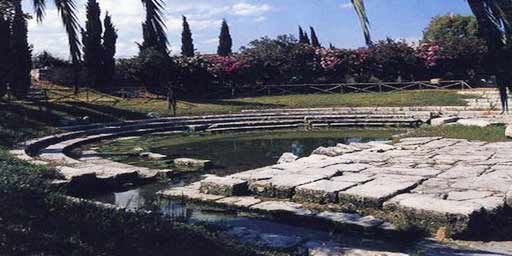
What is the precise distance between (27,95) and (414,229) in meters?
21.7

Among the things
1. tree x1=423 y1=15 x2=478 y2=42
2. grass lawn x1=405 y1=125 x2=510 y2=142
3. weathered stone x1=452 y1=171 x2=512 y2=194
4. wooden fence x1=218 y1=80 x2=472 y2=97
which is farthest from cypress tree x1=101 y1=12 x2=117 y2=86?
tree x1=423 y1=15 x2=478 y2=42

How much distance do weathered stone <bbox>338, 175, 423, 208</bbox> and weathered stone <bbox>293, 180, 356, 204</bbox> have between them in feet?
0.44

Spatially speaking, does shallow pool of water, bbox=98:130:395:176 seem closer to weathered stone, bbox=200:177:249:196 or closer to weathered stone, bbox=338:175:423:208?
weathered stone, bbox=200:177:249:196

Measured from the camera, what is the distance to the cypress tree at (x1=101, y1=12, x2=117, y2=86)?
31.1 m

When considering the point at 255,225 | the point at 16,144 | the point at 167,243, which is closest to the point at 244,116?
the point at 16,144

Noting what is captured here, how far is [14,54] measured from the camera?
22625mm

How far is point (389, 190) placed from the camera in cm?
820

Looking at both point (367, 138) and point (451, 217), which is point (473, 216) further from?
point (367, 138)

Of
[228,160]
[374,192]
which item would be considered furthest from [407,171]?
[228,160]

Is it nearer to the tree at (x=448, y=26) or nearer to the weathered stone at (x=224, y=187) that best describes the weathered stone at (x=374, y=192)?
the weathered stone at (x=224, y=187)

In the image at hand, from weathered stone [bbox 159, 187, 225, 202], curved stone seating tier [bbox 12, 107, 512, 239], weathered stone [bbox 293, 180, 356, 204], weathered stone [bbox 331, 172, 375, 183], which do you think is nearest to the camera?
curved stone seating tier [bbox 12, 107, 512, 239]

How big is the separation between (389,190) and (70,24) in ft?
15.8

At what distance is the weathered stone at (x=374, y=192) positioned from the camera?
25.6 ft

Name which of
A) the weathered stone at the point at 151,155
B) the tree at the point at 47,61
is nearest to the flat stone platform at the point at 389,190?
the weathered stone at the point at 151,155
